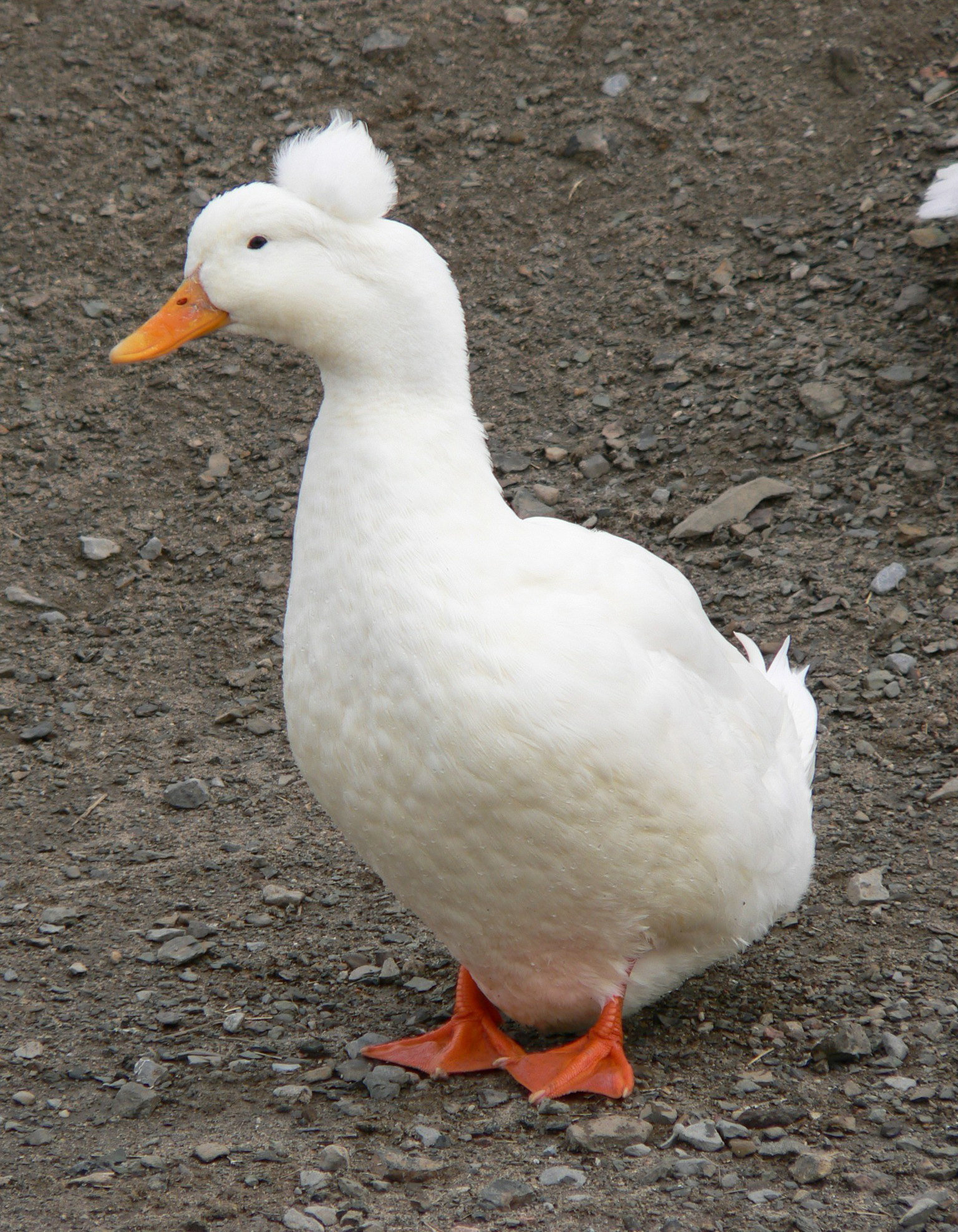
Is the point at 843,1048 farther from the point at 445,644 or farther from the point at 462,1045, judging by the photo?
the point at 445,644

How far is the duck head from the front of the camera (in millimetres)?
3473

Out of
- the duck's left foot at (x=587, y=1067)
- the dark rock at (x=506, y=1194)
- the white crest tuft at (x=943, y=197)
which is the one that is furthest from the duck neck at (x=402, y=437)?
the white crest tuft at (x=943, y=197)

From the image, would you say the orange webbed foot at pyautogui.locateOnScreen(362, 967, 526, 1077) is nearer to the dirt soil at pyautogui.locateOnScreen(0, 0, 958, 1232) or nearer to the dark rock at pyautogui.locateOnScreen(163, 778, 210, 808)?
the dirt soil at pyautogui.locateOnScreen(0, 0, 958, 1232)

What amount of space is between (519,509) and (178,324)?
3.53m

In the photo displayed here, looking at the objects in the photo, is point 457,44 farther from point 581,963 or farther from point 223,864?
point 581,963

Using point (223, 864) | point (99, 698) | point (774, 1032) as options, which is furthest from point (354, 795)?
point (99, 698)

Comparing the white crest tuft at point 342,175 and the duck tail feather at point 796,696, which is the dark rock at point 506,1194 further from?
the white crest tuft at point 342,175

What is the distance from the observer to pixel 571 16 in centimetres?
912

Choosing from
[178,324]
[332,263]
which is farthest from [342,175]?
[178,324]

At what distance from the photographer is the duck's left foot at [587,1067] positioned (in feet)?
12.3

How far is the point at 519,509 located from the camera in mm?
6996

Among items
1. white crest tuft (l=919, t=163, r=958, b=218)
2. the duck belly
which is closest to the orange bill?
the duck belly

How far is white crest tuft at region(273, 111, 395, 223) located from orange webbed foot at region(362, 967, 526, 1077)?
2.25 m

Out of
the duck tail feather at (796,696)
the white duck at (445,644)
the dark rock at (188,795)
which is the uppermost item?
the white duck at (445,644)
